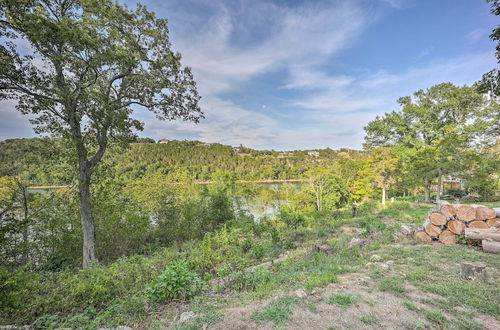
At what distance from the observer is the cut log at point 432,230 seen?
6234mm

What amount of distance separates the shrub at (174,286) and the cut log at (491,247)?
6.93m

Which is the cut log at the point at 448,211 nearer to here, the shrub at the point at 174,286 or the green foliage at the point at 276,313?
the green foliage at the point at 276,313

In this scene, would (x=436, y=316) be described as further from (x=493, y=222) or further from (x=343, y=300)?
(x=493, y=222)

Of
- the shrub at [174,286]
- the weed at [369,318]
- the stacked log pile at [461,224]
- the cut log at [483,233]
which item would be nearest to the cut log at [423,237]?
the stacked log pile at [461,224]

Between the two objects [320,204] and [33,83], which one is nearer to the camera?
[33,83]

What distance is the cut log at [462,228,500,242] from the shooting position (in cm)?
A: 535

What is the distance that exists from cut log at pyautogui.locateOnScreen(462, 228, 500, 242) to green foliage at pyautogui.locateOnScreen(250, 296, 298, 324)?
580 cm

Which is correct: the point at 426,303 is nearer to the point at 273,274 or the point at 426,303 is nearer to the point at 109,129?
the point at 273,274

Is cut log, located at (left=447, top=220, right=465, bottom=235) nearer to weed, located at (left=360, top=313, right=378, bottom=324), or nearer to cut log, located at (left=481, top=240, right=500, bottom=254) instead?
cut log, located at (left=481, top=240, right=500, bottom=254)

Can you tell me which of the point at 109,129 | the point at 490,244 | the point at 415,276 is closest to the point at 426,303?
the point at 415,276

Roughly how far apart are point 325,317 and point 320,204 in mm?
18379

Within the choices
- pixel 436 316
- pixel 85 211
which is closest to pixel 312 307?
pixel 436 316

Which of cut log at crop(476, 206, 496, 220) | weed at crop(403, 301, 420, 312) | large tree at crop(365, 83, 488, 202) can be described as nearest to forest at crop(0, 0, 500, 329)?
weed at crop(403, 301, 420, 312)

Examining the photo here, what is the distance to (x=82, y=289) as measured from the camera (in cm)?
375
